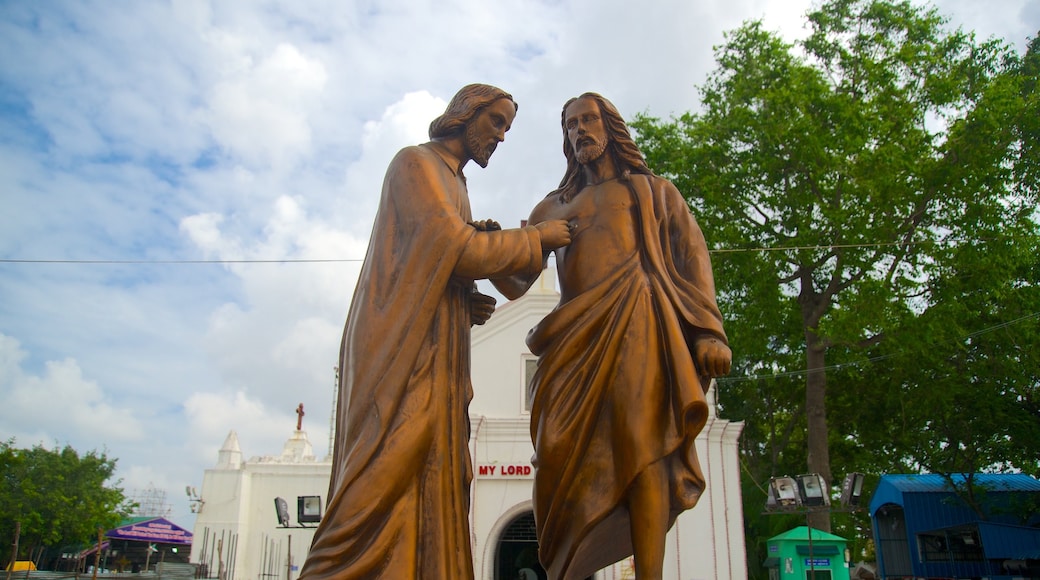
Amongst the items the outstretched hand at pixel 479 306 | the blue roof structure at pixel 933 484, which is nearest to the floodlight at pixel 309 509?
the outstretched hand at pixel 479 306

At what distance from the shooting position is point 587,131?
3406 millimetres

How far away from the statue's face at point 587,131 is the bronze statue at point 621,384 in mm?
246

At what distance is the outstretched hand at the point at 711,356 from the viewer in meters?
2.90

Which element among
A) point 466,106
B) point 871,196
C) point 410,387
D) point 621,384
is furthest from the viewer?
point 871,196

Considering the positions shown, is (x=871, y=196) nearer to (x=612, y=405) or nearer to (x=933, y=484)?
(x=933, y=484)

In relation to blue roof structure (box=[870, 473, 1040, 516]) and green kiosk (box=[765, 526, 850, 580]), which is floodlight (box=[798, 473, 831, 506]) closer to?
green kiosk (box=[765, 526, 850, 580])

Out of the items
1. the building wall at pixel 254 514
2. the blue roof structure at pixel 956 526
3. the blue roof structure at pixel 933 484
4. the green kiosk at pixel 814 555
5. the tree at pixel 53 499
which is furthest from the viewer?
the tree at pixel 53 499

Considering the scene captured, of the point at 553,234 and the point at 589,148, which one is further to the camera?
the point at 589,148

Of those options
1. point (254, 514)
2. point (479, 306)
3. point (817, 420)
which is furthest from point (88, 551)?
point (479, 306)

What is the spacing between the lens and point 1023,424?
17.0m

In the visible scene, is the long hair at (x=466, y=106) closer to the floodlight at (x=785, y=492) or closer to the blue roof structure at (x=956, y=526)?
the floodlight at (x=785, y=492)

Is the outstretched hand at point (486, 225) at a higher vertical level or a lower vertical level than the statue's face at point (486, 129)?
lower

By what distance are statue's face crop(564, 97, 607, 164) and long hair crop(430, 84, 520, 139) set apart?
0.44 m

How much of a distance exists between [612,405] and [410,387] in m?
0.79
